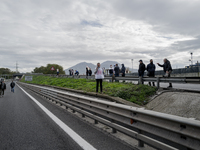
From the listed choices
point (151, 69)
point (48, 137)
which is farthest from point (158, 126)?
point (151, 69)

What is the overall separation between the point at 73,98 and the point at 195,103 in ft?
15.7

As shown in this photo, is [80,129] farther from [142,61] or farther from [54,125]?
[142,61]

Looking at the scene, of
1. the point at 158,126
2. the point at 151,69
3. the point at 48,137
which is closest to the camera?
the point at 158,126

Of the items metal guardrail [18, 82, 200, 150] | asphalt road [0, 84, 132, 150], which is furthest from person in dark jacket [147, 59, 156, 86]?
metal guardrail [18, 82, 200, 150]

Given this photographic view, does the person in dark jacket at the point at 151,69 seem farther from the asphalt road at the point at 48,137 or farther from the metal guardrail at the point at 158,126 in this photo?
the metal guardrail at the point at 158,126

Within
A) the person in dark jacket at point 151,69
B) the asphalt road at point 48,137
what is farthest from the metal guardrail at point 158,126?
the person in dark jacket at point 151,69

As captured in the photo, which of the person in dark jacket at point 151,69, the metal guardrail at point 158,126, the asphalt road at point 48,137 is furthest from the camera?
the person in dark jacket at point 151,69

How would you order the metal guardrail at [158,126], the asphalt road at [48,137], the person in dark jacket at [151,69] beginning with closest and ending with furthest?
1. the metal guardrail at [158,126]
2. the asphalt road at [48,137]
3. the person in dark jacket at [151,69]

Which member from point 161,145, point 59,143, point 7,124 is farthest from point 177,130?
point 7,124

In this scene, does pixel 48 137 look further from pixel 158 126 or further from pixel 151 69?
pixel 151 69

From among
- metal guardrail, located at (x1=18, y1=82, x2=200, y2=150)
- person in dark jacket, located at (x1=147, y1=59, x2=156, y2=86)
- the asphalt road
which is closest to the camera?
metal guardrail, located at (x1=18, y1=82, x2=200, y2=150)

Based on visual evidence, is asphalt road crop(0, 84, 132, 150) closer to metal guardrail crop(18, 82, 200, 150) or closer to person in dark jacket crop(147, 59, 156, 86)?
metal guardrail crop(18, 82, 200, 150)

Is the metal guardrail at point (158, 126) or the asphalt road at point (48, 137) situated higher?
the metal guardrail at point (158, 126)

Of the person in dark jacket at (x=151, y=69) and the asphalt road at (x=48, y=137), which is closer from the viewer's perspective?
the asphalt road at (x=48, y=137)
